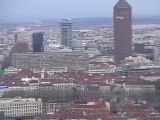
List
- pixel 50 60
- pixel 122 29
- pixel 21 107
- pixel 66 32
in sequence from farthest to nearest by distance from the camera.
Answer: pixel 66 32 → pixel 122 29 → pixel 50 60 → pixel 21 107

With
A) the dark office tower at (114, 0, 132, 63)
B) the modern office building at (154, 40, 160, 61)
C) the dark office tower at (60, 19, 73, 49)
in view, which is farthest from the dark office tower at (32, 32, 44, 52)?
the modern office building at (154, 40, 160, 61)

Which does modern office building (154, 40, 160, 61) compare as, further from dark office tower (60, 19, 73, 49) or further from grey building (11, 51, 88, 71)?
dark office tower (60, 19, 73, 49)

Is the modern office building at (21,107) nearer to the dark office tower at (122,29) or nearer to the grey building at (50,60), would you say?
the grey building at (50,60)

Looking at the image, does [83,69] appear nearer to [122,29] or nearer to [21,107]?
[122,29]

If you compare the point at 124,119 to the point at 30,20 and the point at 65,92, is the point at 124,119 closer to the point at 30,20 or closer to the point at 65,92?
the point at 65,92

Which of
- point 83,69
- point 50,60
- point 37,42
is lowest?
point 83,69

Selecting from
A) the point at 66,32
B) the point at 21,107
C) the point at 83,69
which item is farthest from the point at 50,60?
the point at 21,107

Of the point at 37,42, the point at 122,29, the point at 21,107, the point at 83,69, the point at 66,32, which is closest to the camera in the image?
the point at 21,107
